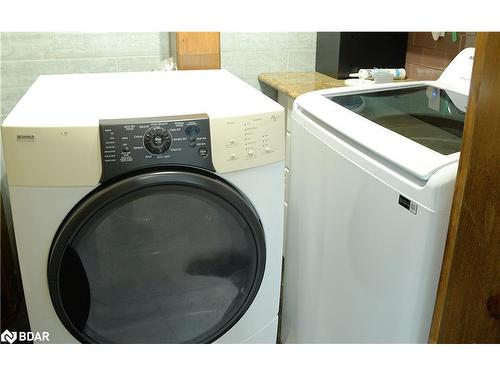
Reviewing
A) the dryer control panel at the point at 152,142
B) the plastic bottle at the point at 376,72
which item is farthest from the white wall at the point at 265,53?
the dryer control panel at the point at 152,142

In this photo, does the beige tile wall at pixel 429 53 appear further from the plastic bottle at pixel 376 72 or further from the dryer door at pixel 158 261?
the dryer door at pixel 158 261

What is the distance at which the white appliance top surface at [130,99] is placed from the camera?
116 centimetres

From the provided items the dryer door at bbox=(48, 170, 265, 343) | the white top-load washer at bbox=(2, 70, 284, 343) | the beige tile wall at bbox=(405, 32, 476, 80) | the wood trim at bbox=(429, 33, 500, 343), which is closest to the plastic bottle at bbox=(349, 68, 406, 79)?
the beige tile wall at bbox=(405, 32, 476, 80)

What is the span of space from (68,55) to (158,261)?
1.26 metres

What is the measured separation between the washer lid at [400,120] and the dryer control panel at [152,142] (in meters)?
0.39

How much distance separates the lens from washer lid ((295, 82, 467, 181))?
107 centimetres

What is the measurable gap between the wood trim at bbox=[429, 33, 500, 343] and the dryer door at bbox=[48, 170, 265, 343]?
1.75 ft

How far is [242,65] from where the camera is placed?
2.41 meters

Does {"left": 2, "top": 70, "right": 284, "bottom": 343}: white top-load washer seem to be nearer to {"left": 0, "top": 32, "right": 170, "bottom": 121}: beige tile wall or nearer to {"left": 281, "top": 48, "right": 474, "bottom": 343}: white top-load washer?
{"left": 281, "top": 48, "right": 474, "bottom": 343}: white top-load washer

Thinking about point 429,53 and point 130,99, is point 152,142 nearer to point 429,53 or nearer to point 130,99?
point 130,99

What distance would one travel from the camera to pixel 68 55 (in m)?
2.10
